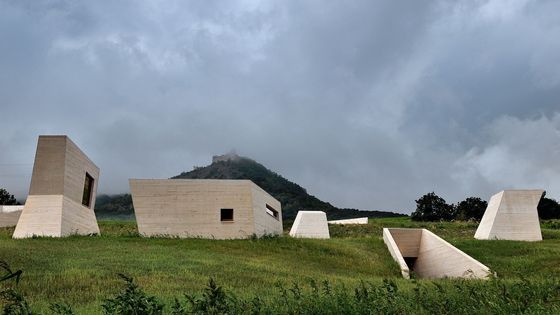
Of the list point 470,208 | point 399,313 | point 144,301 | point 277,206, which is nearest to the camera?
point 144,301

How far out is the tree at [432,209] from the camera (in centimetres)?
6306

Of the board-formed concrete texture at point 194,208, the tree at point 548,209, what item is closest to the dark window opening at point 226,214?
the board-formed concrete texture at point 194,208

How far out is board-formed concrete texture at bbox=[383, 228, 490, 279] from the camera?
20625mm

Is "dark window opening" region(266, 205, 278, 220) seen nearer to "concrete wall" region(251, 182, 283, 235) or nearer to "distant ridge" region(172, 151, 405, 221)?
"concrete wall" region(251, 182, 283, 235)

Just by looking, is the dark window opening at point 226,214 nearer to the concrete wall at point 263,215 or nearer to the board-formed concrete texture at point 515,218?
the concrete wall at point 263,215

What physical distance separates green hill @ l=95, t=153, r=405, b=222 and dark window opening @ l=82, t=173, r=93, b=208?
96.5 feet

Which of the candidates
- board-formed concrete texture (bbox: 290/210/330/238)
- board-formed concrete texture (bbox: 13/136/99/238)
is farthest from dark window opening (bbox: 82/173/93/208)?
board-formed concrete texture (bbox: 290/210/330/238)

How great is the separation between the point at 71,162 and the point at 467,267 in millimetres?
17165

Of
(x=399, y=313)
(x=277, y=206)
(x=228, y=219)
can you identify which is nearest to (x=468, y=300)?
(x=399, y=313)

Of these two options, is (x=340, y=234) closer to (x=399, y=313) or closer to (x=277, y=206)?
(x=277, y=206)

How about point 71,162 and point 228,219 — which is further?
point 228,219

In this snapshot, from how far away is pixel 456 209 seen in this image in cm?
6469

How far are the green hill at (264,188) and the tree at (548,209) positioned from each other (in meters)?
16.6

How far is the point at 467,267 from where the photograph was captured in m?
20.3
